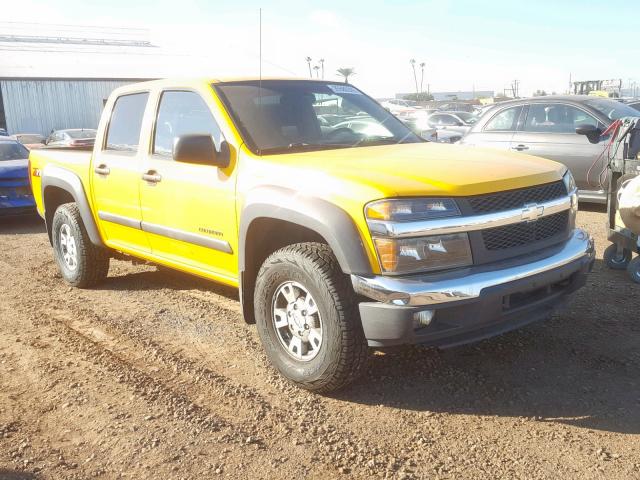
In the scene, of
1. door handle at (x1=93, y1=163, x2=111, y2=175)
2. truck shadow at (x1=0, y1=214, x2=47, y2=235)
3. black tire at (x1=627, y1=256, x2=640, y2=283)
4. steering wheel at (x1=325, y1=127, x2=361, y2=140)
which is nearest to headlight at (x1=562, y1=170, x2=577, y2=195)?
steering wheel at (x1=325, y1=127, x2=361, y2=140)

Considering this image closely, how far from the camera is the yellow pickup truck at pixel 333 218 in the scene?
312 cm

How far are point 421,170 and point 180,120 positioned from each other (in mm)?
1965

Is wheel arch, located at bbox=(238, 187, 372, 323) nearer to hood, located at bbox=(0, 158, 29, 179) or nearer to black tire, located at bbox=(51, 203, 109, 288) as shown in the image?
black tire, located at bbox=(51, 203, 109, 288)

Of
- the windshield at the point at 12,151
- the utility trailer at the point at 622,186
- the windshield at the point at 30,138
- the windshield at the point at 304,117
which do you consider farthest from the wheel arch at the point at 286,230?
the windshield at the point at 30,138

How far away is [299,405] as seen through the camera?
3.45 metres

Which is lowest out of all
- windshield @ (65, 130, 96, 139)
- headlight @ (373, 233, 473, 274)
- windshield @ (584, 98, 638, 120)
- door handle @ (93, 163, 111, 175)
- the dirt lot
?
windshield @ (65, 130, 96, 139)

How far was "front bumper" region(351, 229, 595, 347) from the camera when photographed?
Answer: 3.04 m

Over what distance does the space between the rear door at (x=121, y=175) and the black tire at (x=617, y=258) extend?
412 centimetres

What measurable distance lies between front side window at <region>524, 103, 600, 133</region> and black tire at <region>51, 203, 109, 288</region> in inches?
238

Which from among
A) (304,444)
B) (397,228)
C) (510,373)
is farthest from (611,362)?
(304,444)

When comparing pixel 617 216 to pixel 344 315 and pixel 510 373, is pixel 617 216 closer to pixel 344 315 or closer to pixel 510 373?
pixel 510 373

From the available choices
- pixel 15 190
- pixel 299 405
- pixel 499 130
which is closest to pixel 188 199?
pixel 299 405

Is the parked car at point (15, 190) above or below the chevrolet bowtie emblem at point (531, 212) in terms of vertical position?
below

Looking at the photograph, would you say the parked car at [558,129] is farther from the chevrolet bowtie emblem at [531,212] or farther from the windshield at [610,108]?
the chevrolet bowtie emblem at [531,212]
